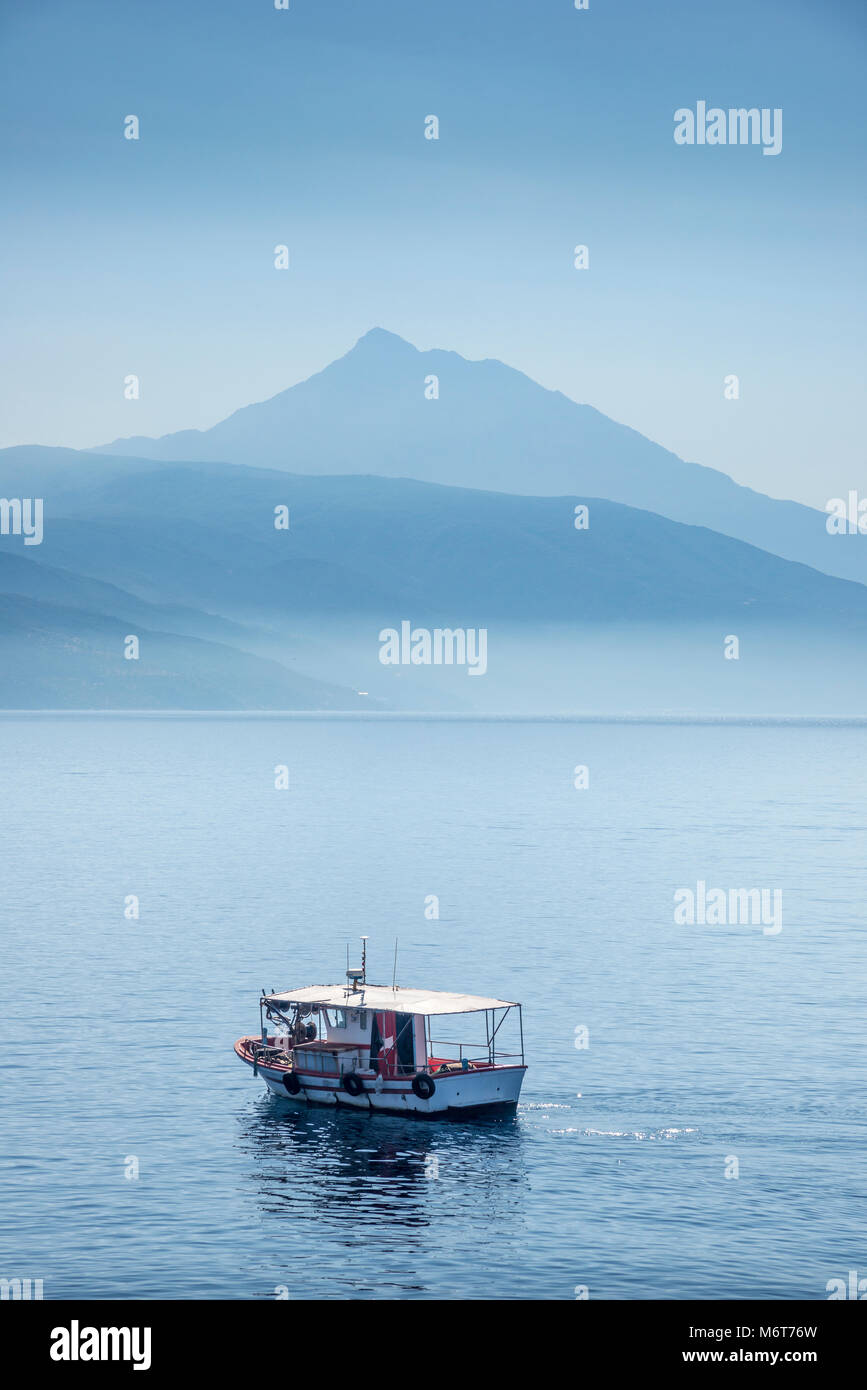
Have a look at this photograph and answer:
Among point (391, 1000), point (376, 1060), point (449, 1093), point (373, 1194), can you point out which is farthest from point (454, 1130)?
point (373, 1194)

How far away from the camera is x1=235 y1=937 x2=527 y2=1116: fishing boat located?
63.2 meters

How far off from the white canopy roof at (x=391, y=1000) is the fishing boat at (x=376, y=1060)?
41 millimetres

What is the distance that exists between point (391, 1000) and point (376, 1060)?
3.28 meters

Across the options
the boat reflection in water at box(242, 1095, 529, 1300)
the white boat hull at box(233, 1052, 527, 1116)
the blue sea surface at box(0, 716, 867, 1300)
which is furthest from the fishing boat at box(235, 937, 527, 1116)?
the blue sea surface at box(0, 716, 867, 1300)

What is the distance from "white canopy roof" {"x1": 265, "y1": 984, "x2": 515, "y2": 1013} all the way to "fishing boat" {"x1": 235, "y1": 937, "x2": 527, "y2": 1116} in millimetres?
41

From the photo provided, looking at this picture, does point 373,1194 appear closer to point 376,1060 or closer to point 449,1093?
point 449,1093

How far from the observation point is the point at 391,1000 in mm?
67562

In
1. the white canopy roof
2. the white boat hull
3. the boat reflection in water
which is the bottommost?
the boat reflection in water

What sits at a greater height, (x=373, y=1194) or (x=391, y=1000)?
(x=391, y=1000)

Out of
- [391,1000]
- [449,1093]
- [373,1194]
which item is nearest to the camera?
[373,1194]

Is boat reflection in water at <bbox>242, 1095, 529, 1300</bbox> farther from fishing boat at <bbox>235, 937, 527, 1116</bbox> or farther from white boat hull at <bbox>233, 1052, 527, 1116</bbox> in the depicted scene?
fishing boat at <bbox>235, 937, 527, 1116</bbox>

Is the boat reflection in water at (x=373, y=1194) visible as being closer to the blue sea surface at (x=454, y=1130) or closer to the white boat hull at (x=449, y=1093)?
the blue sea surface at (x=454, y=1130)
